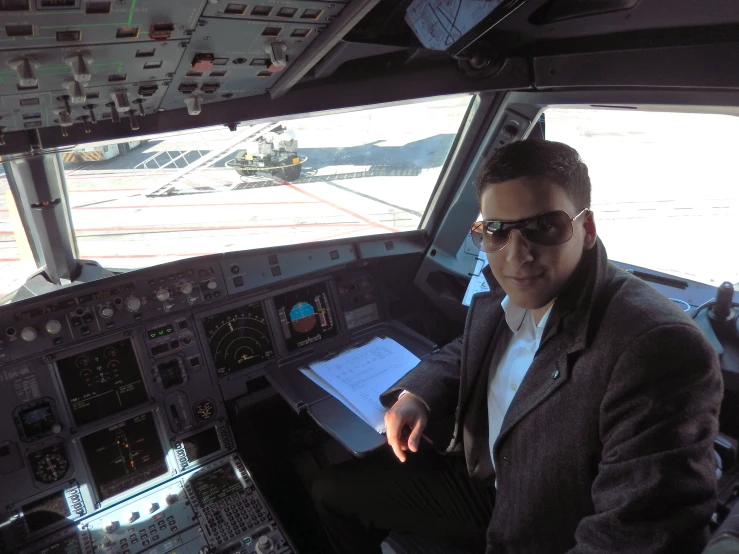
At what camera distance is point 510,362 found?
1688 mm

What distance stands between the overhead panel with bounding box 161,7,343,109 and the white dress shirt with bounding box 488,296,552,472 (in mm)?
1001

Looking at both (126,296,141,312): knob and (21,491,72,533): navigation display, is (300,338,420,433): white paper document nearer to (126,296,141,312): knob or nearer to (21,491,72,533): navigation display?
(126,296,141,312): knob

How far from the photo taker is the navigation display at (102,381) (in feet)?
7.60

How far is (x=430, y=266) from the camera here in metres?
2.97

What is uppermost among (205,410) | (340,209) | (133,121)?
(133,121)

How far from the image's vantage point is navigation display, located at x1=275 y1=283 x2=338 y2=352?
2.74m

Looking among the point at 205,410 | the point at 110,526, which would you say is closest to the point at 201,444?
the point at 205,410

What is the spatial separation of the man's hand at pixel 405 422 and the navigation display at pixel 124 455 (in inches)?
46.9

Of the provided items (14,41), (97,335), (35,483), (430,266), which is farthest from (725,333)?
(35,483)

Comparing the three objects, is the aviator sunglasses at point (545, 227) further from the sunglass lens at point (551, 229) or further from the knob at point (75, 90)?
the knob at point (75, 90)

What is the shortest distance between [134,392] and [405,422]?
4.27ft

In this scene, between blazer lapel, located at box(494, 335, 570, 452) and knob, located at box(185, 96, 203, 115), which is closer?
blazer lapel, located at box(494, 335, 570, 452)

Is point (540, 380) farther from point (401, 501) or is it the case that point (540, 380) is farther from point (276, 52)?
point (276, 52)

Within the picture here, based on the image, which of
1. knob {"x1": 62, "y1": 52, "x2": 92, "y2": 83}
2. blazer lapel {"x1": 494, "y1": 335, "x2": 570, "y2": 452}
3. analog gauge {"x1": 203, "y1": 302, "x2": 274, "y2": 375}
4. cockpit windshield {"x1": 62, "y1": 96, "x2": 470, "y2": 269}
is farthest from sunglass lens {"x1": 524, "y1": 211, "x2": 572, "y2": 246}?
analog gauge {"x1": 203, "y1": 302, "x2": 274, "y2": 375}
